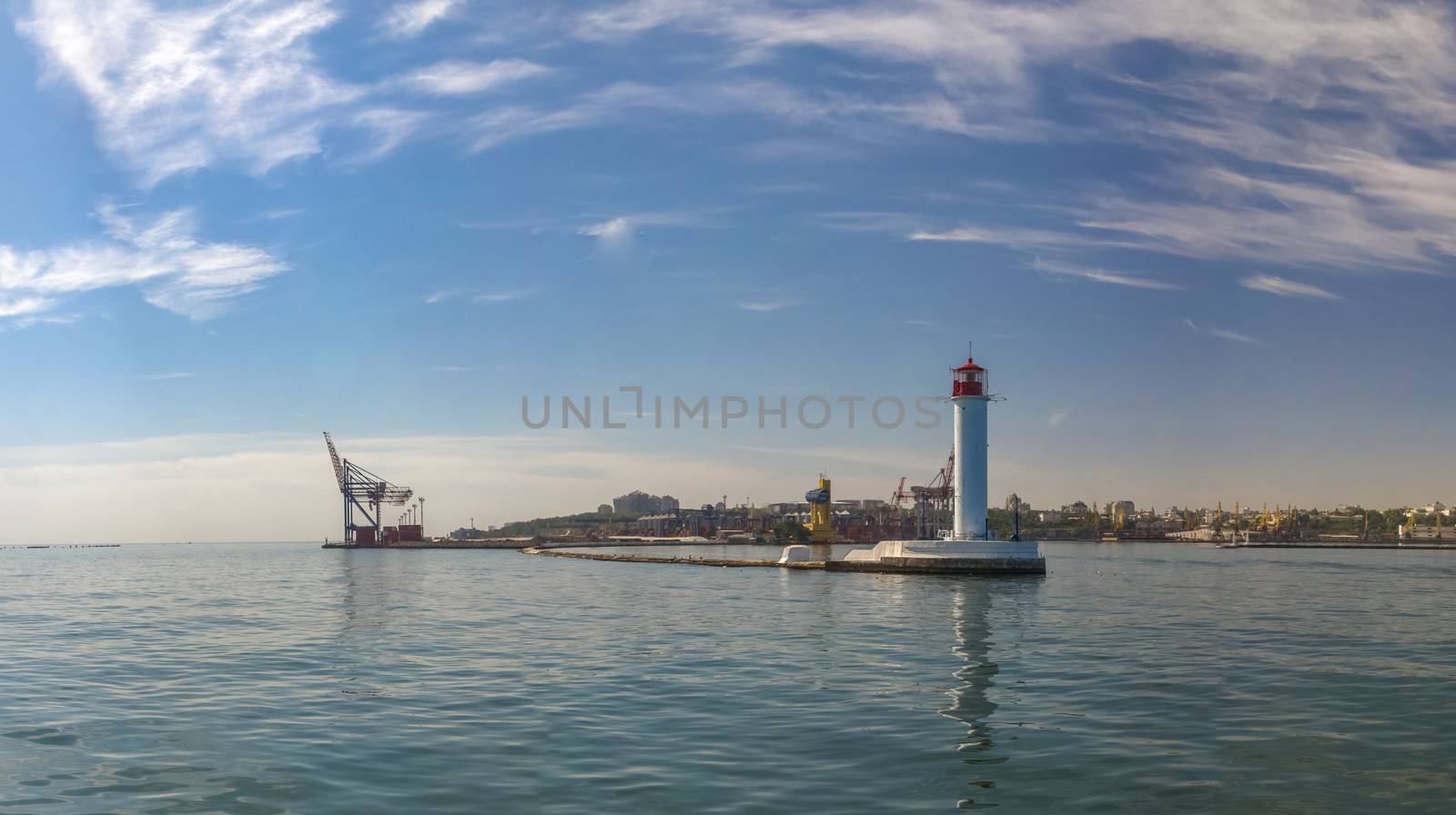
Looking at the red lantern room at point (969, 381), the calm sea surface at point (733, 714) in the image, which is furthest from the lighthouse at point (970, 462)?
the calm sea surface at point (733, 714)

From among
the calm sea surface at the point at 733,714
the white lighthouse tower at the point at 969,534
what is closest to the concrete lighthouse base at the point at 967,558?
the white lighthouse tower at the point at 969,534

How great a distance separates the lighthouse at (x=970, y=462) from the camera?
231 ft

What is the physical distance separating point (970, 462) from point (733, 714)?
5432cm

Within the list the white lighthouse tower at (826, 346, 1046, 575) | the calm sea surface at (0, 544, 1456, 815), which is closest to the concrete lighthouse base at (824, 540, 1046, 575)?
the white lighthouse tower at (826, 346, 1046, 575)

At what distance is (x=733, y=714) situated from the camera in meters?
19.0

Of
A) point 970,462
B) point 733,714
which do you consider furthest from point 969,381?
point 733,714

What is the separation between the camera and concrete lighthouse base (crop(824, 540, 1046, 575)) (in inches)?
2714

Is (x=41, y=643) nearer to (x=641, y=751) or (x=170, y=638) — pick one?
(x=170, y=638)

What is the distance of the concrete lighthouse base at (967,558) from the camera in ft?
226

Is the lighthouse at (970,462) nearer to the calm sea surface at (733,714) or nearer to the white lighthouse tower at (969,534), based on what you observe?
the white lighthouse tower at (969,534)

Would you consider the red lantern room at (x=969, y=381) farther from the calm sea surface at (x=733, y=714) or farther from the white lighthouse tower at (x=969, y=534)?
the calm sea surface at (x=733, y=714)

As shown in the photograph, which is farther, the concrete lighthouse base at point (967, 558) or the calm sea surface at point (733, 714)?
the concrete lighthouse base at point (967, 558)

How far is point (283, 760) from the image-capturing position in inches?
607

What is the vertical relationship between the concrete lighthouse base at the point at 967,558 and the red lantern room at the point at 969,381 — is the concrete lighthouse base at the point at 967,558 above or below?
below
